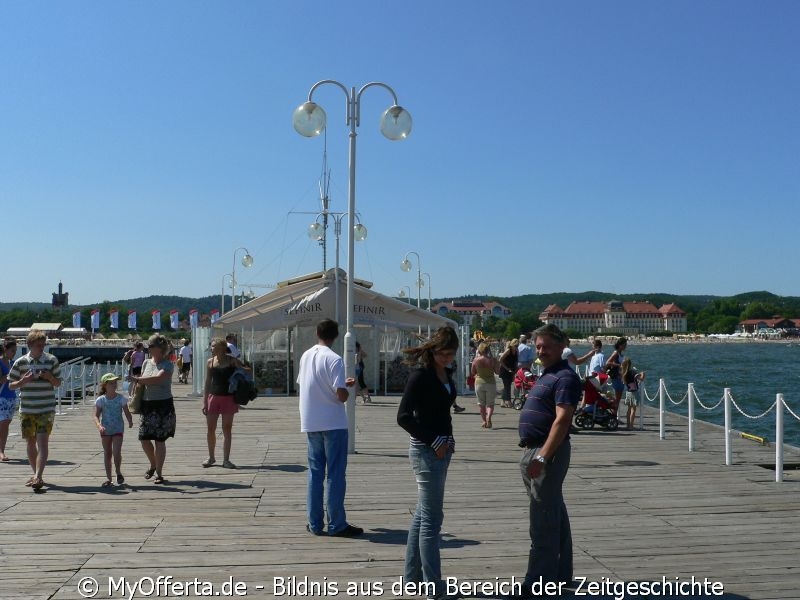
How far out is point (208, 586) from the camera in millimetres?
5504

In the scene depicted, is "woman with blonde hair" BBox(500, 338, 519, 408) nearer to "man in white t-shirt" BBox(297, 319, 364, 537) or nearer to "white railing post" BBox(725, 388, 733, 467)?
"white railing post" BBox(725, 388, 733, 467)

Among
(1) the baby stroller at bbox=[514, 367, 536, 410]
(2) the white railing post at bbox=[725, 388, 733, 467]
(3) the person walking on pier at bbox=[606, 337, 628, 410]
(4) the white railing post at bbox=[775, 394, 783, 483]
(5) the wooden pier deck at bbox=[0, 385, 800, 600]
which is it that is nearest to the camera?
(5) the wooden pier deck at bbox=[0, 385, 800, 600]

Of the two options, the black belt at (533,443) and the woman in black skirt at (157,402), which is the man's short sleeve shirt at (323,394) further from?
the woman in black skirt at (157,402)

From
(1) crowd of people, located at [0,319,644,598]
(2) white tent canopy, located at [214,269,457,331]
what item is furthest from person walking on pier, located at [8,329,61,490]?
(2) white tent canopy, located at [214,269,457,331]

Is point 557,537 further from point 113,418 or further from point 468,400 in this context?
point 468,400

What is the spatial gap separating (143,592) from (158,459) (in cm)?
391

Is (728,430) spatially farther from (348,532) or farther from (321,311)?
(321,311)

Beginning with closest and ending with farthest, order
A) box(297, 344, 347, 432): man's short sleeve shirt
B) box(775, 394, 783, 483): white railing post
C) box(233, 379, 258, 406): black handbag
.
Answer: box(297, 344, 347, 432): man's short sleeve shirt < box(775, 394, 783, 483): white railing post < box(233, 379, 258, 406): black handbag

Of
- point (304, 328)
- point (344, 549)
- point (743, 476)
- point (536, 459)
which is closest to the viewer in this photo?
point (536, 459)

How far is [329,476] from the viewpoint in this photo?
6.83 meters

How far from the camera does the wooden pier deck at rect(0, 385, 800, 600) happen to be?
5750 mm

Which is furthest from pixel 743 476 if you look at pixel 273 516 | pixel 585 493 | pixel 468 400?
pixel 468 400

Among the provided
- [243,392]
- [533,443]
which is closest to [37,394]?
[243,392]

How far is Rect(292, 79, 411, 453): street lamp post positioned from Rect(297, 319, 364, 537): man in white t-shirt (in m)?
4.45
